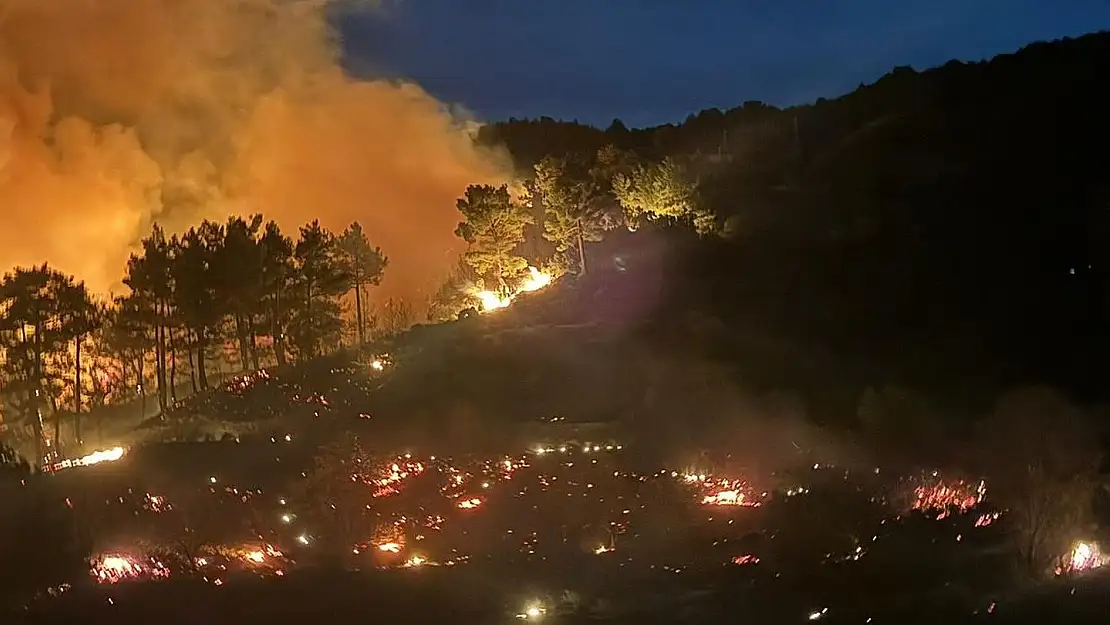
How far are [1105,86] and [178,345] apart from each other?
1713 inches

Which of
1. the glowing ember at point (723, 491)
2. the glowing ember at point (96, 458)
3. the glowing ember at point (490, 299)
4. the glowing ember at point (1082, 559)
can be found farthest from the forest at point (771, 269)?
the glowing ember at point (1082, 559)

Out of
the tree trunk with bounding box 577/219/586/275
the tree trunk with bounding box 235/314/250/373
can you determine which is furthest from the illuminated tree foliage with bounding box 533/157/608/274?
the tree trunk with bounding box 235/314/250/373

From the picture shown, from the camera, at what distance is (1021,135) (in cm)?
4184

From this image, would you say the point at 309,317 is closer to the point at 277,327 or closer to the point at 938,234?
the point at 277,327

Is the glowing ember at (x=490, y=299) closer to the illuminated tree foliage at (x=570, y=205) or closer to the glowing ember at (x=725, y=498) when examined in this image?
the illuminated tree foliage at (x=570, y=205)

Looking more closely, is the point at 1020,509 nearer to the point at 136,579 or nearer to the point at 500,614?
the point at 500,614

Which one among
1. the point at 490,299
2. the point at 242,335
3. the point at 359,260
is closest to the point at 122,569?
the point at 242,335

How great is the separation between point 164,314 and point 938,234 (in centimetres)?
2645

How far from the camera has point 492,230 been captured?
3575 cm

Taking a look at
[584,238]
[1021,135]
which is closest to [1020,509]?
[584,238]

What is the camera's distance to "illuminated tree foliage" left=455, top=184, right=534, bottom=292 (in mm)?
35719

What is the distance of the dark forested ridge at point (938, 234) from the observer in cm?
2442

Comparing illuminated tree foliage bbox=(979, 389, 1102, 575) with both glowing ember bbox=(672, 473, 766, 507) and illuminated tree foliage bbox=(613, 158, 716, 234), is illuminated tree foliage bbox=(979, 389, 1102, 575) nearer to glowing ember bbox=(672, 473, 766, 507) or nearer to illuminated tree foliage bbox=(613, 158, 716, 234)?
glowing ember bbox=(672, 473, 766, 507)

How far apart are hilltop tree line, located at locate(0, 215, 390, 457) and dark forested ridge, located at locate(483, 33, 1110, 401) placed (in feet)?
46.7
